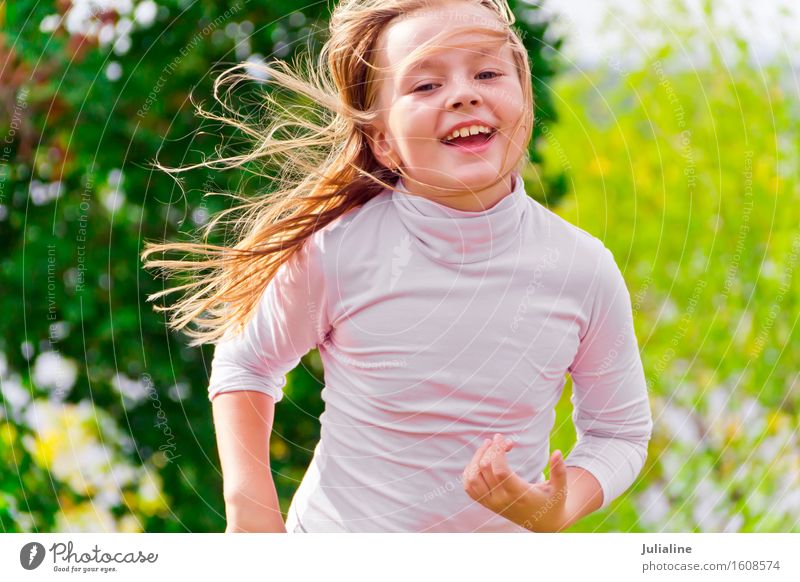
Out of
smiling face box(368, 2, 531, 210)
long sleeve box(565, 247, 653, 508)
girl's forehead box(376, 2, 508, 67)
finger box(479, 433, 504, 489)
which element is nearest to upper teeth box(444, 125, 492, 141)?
smiling face box(368, 2, 531, 210)

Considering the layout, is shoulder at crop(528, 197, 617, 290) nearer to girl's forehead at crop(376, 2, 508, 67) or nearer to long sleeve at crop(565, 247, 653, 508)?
long sleeve at crop(565, 247, 653, 508)

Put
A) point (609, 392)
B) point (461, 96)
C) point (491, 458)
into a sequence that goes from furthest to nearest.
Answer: point (609, 392), point (461, 96), point (491, 458)

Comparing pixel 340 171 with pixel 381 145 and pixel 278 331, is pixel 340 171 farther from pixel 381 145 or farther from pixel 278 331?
pixel 278 331

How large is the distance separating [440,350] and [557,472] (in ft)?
0.72

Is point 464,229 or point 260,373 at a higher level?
point 464,229

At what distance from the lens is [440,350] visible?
4.50 feet

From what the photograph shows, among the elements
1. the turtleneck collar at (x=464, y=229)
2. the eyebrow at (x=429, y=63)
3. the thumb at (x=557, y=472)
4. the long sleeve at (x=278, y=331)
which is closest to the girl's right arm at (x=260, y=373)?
the long sleeve at (x=278, y=331)

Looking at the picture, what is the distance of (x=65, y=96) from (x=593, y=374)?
1.32 meters

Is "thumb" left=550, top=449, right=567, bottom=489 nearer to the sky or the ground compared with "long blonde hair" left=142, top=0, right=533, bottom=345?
nearer to the ground

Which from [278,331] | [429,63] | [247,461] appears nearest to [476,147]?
[429,63]

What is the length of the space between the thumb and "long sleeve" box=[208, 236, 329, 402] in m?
0.37

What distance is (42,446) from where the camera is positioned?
2406 mm

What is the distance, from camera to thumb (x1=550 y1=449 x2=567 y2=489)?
1254mm

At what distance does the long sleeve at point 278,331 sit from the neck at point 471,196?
0.17 m
